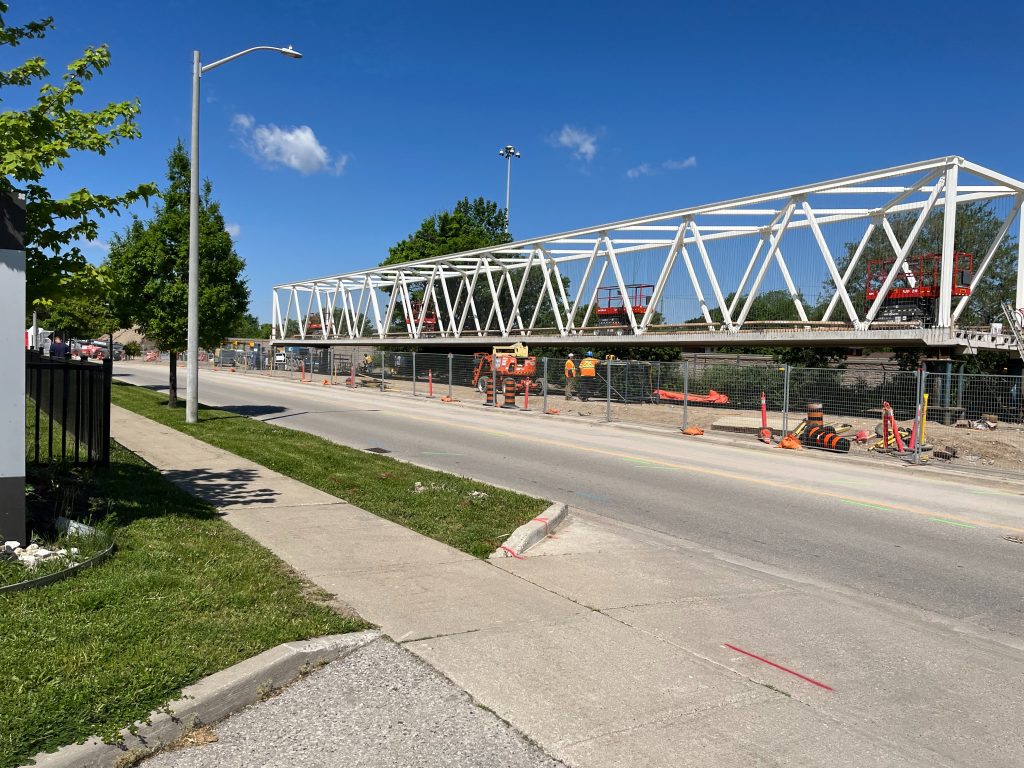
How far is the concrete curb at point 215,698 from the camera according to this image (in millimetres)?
3262

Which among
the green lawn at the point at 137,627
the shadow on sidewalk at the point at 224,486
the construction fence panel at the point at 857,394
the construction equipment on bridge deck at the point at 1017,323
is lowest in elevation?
the shadow on sidewalk at the point at 224,486

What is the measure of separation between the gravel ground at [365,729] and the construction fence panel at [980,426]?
45.8 ft

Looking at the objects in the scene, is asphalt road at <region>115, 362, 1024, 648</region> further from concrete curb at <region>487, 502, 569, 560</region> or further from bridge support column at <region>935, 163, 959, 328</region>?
bridge support column at <region>935, 163, 959, 328</region>

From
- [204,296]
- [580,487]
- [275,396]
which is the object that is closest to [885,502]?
[580,487]

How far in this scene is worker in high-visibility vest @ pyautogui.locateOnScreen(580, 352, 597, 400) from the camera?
3052cm

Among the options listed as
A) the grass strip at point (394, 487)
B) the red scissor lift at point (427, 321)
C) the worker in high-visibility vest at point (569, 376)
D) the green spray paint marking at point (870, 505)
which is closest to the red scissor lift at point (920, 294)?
the worker in high-visibility vest at point (569, 376)

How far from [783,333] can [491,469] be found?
17.1m

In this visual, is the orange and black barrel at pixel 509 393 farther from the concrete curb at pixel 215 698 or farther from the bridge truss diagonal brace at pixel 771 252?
the concrete curb at pixel 215 698

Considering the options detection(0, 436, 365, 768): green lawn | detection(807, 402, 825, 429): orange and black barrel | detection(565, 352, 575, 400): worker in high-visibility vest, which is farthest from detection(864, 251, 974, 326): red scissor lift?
detection(0, 436, 365, 768): green lawn

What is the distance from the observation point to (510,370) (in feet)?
103

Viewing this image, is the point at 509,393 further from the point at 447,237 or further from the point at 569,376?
the point at 447,237

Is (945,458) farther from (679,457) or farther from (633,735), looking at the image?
(633,735)

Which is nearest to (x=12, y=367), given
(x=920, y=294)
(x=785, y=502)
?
(x=785, y=502)

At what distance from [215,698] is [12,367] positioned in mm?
3390
